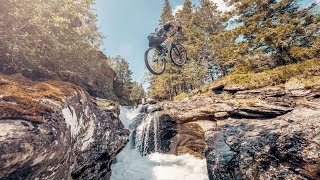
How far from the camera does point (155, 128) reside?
1794cm

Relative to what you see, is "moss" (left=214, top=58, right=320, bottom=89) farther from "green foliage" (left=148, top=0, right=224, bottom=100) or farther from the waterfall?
"green foliage" (left=148, top=0, right=224, bottom=100)

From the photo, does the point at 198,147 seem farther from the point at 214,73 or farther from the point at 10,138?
the point at 214,73

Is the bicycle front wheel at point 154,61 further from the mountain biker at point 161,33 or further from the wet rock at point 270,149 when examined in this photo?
the wet rock at point 270,149

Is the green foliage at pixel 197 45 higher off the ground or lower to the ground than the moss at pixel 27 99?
higher

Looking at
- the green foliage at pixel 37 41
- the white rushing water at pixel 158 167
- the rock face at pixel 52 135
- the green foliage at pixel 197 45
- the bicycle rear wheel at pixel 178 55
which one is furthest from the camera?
the green foliage at pixel 197 45

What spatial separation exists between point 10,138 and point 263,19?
2140 cm

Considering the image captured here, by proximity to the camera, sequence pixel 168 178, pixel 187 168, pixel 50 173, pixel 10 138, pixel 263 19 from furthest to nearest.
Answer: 1. pixel 263 19
2. pixel 187 168
3. pixel 168 178
4. pixel 50 173
5. pixel 10 138

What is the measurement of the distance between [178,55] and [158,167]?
735 centimetres

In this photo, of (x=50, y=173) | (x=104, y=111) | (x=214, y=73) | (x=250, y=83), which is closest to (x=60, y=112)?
(x=50, y=173)

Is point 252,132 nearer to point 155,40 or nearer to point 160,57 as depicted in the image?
point 160,57

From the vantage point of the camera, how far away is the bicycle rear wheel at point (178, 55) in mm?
10820

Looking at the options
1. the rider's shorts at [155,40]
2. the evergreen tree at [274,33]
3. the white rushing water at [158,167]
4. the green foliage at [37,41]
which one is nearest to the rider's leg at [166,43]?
the rider's shorts at [155,40]

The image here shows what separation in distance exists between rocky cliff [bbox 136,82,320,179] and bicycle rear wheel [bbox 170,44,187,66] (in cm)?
460

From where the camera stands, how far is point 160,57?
10188 millimetres
